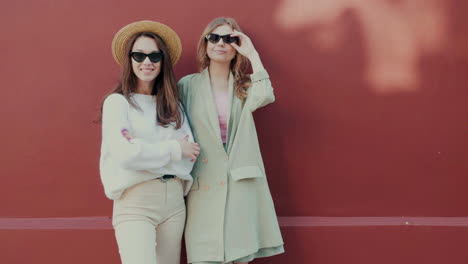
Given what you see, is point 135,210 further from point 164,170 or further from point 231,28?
point 231,28

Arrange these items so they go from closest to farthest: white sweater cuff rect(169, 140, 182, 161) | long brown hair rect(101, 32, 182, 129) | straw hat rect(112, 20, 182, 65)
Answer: white sweater cuff rect(169, 140, 182, 161)
long brown hair rect(101, 32, 182, 129)
straw hat rect(112, 20, 182, 65)

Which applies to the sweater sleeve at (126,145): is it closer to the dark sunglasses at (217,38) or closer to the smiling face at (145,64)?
the smiling face at (145,64)

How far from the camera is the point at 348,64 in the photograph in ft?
9.70

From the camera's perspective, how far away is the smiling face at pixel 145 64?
2436 millimetres

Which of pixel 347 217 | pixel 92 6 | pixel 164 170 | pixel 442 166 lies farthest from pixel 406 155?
pixel 92 6

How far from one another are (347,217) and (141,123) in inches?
53.0

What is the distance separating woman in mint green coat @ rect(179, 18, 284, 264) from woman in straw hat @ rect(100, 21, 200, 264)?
98mm

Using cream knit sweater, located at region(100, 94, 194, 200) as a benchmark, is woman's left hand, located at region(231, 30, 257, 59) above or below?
above

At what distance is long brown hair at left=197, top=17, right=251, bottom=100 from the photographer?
2605 millimetres

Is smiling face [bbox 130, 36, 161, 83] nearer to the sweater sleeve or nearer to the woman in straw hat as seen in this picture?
the woman in straw hat

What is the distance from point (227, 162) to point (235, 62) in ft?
1.87

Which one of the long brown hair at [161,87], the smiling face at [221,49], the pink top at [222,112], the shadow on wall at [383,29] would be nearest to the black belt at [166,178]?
the long brown hair at [161,87]

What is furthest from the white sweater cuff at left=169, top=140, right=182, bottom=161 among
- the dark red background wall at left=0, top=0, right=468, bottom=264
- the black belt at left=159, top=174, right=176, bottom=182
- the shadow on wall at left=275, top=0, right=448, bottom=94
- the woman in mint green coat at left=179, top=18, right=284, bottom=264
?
the shadow on wall at left=275, top=0, right=448, bottom=94

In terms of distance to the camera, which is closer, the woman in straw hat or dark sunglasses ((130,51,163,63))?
the woman in straw hat
